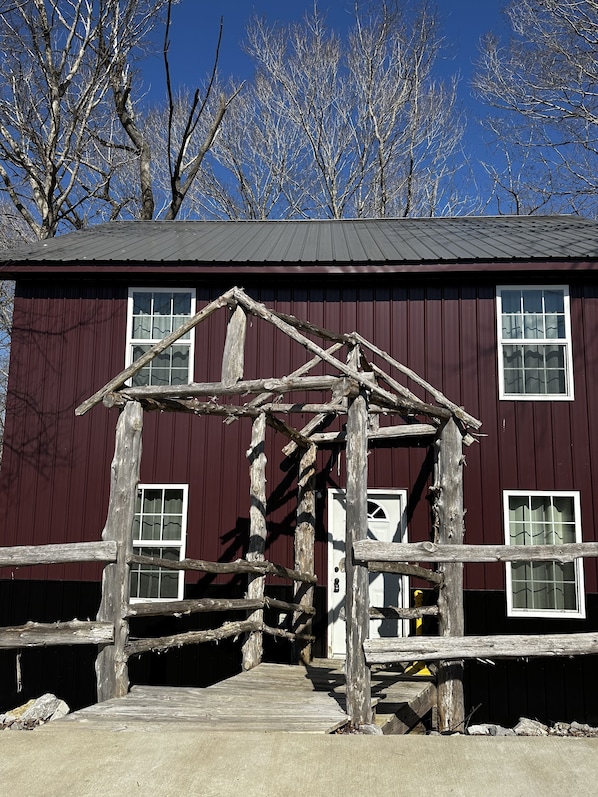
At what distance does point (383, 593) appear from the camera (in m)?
10.3

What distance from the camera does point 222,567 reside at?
7883 mm

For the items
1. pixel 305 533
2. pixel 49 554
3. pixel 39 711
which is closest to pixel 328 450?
pixel 305 533

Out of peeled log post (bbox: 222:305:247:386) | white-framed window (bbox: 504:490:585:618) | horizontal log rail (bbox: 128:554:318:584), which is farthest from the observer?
white-framed window (bbox: 504:490:585:618)

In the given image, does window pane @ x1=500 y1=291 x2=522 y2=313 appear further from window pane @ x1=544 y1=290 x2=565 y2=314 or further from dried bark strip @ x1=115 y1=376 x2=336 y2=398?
dried bark strip @ x1=115 y1=376 x2=336 y2=398

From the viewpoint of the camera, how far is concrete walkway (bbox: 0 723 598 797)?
4402 millimetres

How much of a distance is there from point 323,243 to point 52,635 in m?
7.74

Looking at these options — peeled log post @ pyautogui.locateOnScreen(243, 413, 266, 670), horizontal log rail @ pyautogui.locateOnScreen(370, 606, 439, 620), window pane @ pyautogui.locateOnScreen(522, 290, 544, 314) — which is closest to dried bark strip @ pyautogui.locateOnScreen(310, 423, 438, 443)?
peeled log post @ pyautogui.locateOnScreen(243, 413, 266, 670)

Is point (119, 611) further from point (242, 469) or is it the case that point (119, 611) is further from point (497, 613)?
point (497, 613)

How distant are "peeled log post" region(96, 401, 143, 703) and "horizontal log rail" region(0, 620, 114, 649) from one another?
19 cm

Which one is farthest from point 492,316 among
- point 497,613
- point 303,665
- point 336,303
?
point 303,665

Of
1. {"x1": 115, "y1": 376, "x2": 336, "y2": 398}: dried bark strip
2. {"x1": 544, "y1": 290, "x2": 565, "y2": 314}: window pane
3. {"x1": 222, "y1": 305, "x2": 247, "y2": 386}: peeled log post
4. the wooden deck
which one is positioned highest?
{"x1": 544, "y1": 290, "x2": 565, "y2": 314}: window pane

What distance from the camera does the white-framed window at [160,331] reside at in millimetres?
10875

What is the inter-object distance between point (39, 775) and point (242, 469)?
241 inches

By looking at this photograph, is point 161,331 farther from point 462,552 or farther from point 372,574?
point 462,552
